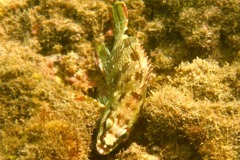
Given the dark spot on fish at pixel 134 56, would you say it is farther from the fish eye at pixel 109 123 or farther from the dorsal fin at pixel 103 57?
the fish eye at pixel 109 123

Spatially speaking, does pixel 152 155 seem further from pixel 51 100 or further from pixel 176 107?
pixel 51 100

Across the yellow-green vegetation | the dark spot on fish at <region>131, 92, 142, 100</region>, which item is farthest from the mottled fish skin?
the yellow-green vegetation

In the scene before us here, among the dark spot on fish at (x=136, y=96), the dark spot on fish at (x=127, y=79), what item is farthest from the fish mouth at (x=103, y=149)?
the dark spot on fish at (x=127, y=79)

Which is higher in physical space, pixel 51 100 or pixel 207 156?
pixel 207 156

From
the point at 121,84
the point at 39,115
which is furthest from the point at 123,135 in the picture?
the point at 39,115

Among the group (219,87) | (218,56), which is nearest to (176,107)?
(219,87)

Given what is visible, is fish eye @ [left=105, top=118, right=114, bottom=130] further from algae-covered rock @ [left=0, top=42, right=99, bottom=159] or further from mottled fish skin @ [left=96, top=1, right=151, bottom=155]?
algae-covered rock @ [left=0, top=42, right=99, bottom=159]

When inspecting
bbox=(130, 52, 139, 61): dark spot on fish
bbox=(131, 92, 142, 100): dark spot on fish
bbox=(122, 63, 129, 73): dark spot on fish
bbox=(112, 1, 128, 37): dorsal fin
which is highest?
bbox=(112, 1, 128, 37): dorsal fin
